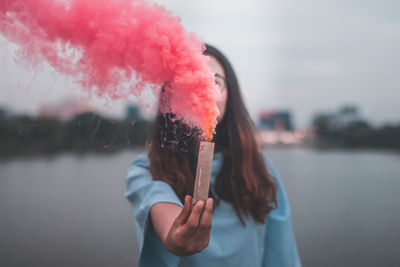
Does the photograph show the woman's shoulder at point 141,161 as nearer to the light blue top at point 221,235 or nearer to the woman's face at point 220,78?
the light blue top at point 221,235

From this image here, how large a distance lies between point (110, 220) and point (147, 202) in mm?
6439

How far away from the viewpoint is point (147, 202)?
49.4 inches

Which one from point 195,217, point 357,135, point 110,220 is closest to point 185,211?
point 195,217

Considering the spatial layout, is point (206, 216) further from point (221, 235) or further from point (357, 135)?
point (357, 135)

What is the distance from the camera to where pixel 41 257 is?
4762mm

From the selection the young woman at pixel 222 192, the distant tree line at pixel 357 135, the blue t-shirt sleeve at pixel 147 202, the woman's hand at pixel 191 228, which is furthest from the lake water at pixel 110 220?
the distant tree line at pixel 357 135

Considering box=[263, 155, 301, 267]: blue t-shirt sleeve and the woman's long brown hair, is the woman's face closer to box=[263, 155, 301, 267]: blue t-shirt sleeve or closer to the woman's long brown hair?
the woman's long brown hair

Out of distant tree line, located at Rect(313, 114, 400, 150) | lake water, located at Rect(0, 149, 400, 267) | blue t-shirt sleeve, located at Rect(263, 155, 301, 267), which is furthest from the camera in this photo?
distant tree line, located at Rect(313, 114, 400, 150)

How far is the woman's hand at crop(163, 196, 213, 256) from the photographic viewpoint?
81 cm

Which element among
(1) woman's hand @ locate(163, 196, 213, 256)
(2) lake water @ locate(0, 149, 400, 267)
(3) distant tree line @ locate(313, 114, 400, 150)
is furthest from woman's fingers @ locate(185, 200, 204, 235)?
(3) distant tree line @ locate(313, 114, 400, 150)

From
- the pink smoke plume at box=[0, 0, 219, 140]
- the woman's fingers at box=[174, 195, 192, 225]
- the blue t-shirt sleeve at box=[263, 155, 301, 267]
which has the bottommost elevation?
the blue t-shirt sleeve at box=[263, 155, 301, 267]

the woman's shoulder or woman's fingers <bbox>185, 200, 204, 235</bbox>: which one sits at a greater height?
the woman's shoulder

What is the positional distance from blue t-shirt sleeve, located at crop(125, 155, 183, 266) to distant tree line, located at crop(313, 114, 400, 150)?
24.7 m

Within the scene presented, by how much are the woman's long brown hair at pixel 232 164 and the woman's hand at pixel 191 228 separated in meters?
0.51
